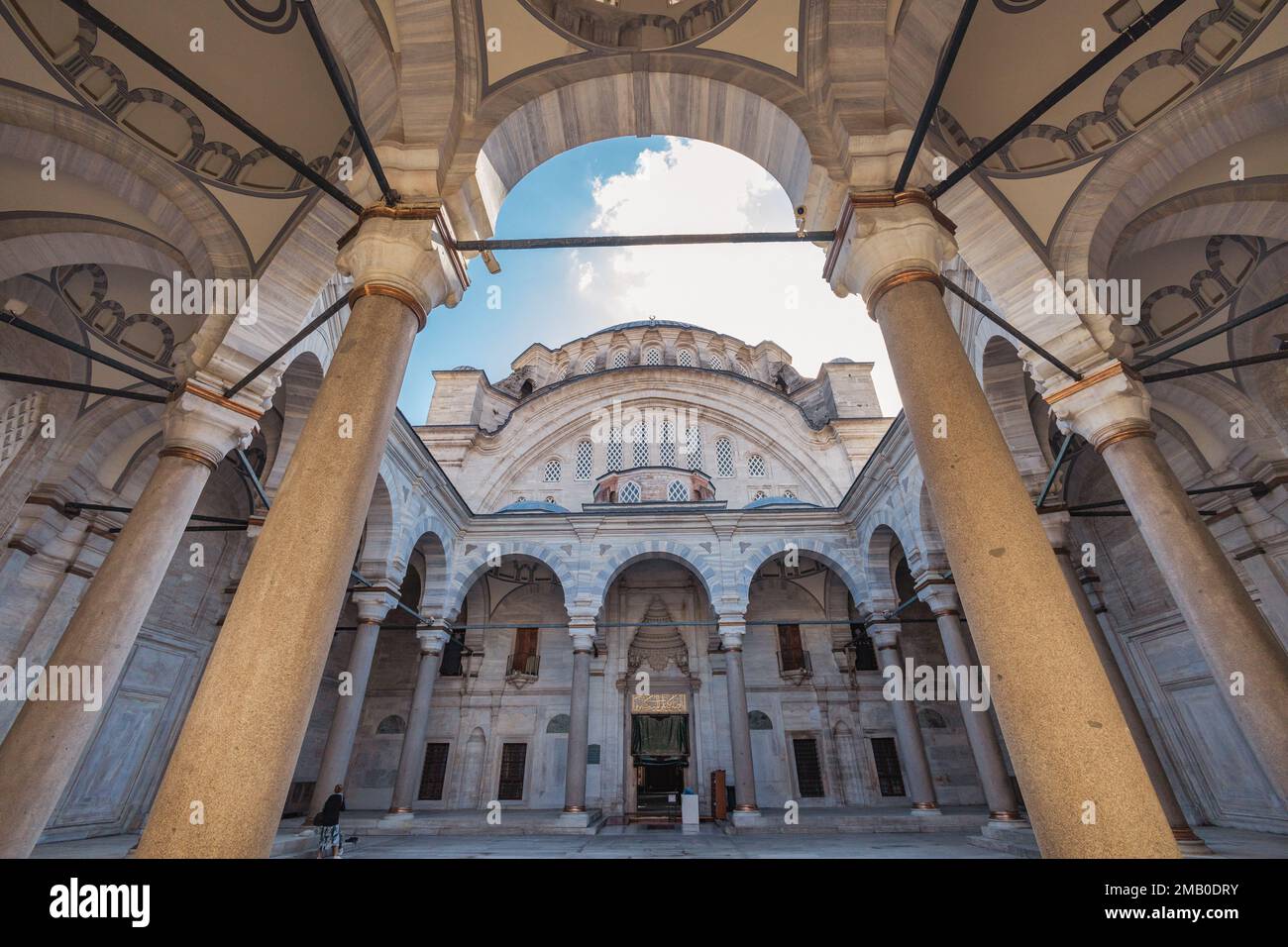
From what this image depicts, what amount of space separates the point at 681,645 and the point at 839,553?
532cm

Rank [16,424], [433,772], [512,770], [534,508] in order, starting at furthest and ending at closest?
[534,508] → [512,770] → [433,772] → [16,424]

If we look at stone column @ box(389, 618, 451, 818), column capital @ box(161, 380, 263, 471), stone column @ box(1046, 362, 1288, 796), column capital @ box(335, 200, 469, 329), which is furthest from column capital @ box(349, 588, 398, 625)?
stone column @ box(1046, 362, 1288, 796)

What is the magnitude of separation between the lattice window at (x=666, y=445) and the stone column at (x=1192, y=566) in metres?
13.6

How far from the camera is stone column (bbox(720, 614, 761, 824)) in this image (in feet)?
→ 38.3

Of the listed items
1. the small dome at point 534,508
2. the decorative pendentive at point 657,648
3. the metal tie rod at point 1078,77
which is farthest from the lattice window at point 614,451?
the metal tie rod at point 1078,77

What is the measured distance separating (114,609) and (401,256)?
4420mm

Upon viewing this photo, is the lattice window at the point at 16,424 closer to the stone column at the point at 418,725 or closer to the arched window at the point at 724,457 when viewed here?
the stone column at the point at 418,725

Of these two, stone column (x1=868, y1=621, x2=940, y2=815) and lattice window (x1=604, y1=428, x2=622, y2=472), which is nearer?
stone column (x1=868, y1=621, x2=940, y2=815)

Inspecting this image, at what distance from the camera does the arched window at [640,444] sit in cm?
1966

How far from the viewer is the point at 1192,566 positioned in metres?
5.50

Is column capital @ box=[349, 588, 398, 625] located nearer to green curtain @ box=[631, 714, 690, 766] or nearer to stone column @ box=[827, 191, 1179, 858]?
green curtain @ box=[631, 714, 690, 766]

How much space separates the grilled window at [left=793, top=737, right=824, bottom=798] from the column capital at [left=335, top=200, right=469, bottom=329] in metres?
14.9

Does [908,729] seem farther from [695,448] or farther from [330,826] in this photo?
[695,448]

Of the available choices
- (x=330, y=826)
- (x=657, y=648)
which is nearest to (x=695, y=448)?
(x=657, y=648)
